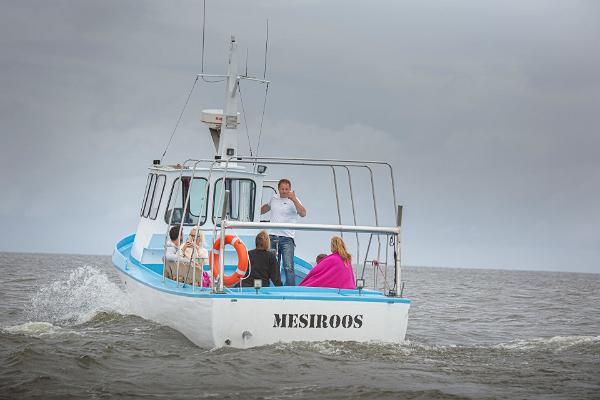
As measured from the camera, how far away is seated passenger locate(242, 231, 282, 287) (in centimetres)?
1266

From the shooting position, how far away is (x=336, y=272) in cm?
1260

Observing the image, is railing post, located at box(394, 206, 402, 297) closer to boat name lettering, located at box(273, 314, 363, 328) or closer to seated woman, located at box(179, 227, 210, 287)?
boat name lettering, located at box(273, 314, 363, 328)

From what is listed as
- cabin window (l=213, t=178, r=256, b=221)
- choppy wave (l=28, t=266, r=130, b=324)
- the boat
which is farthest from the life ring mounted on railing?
choppy wave (l=28, t=266, r=130, b=324)

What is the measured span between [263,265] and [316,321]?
1.62m

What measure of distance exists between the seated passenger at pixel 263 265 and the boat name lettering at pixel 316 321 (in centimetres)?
141

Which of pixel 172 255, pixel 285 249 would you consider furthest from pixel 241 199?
pixel 172 255

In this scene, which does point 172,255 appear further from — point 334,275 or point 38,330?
point 334,275

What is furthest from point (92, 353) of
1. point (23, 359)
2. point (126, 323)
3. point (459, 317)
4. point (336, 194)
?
point (459, 317)

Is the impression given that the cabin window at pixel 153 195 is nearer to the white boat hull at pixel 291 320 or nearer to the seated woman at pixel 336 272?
the seated woman at pixel 336 272

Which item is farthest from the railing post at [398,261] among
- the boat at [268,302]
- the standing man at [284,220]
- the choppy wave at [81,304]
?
the choppy wave at [81,304]

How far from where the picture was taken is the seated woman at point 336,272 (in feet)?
41.3

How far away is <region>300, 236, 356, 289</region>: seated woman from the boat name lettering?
Answer: 120cm

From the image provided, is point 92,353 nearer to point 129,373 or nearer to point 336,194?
point 129,373

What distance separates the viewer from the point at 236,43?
1716 centimetres
